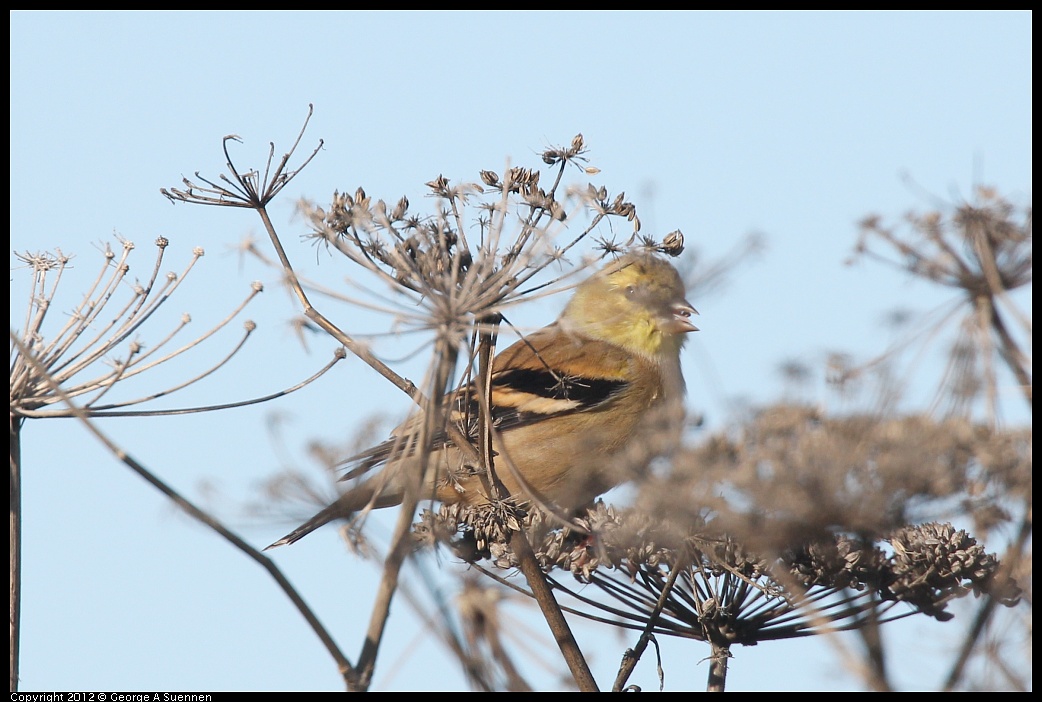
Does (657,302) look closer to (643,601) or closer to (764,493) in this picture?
(643,601)

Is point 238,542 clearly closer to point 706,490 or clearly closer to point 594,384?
point 706,490

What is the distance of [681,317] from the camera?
251 inches

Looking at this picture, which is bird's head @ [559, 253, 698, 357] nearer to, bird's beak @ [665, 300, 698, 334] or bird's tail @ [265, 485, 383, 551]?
bird's beak @ [665, 300, 698, 334]

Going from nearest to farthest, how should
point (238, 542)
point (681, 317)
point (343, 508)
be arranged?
point (238, 542) < point (343, 508) < point (681, 317)

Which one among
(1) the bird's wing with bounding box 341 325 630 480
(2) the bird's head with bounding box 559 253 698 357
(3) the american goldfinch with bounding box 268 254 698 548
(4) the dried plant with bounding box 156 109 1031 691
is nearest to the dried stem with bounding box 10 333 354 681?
(4) the dried plant with bounding box 156 109 1031 691

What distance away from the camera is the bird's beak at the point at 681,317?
636 centimetres

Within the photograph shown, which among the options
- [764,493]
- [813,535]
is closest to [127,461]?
[764,493]

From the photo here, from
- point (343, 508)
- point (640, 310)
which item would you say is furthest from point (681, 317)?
point (343, 508)

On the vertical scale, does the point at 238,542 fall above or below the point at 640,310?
below

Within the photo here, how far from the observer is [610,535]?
3.75m

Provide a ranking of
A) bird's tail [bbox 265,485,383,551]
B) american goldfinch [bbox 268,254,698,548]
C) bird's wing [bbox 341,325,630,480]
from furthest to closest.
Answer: bird's wing [bbox 341,325,630,480] → american goldfinch [bbox 268,254,698,548] → bird's tail [bbox 265,485,383,551]

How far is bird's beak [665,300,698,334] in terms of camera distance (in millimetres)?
6355

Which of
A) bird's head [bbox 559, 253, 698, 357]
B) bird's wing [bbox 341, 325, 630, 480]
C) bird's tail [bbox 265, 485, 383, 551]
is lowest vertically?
bird's tail [bbox 265, 485, 383, 551]

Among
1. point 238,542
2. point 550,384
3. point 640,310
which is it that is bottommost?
point 238,542
